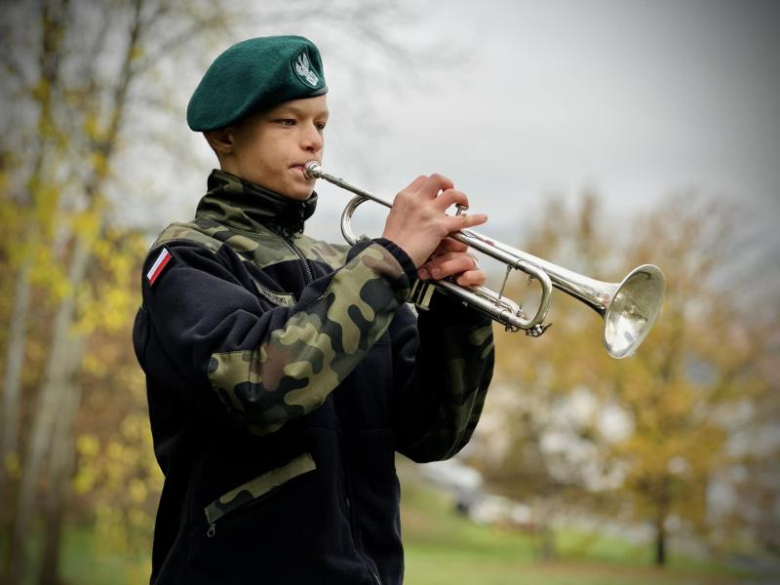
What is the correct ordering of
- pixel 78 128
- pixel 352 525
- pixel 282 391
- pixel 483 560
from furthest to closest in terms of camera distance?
pixel 483 560 → pixel 78 128 → pixel 352 525 → pixel 282 391

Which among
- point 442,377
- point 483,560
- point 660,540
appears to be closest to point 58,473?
point 442,377

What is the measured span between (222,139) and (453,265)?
68 centimetres

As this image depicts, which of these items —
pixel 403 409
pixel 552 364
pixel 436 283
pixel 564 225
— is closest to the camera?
pixel 436 283

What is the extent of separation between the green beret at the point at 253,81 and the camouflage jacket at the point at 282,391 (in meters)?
0.17

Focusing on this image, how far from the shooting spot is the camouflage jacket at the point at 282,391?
6.21ft

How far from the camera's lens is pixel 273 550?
6.54 ft

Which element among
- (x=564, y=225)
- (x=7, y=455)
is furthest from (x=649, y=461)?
(x=7, y=455)

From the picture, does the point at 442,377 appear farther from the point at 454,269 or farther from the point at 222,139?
the point at 222,139

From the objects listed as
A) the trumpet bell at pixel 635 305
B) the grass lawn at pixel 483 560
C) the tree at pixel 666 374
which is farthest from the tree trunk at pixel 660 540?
the trumpet bell at pixel 635 305

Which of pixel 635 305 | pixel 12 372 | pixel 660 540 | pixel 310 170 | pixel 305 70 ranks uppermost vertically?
pixel 660 540

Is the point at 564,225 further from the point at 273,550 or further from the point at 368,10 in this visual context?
the point at 273,550

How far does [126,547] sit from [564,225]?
17.3 m

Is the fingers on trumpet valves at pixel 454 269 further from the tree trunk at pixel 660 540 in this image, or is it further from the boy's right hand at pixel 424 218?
the tree trunk at pixel 660 540

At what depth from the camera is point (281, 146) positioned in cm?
227
